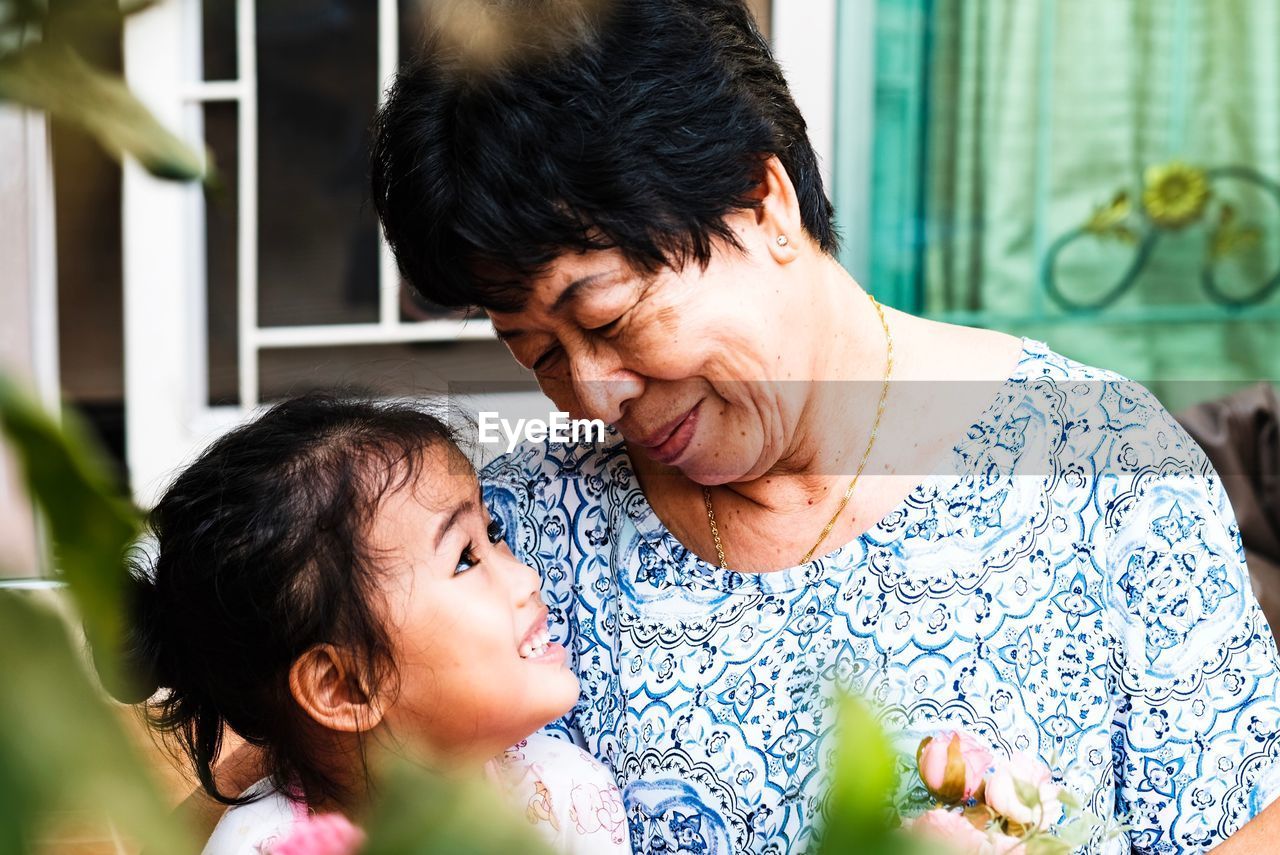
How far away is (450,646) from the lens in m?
1.43

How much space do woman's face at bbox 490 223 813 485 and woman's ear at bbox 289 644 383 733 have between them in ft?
1.28

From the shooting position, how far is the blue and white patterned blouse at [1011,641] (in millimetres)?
1396

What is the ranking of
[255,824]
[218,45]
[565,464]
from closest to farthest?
[255,824] → [565,464] → [218,45]

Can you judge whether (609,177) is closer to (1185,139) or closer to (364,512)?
(364,512)

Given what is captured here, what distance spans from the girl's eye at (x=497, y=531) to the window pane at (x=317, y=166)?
8.26ft

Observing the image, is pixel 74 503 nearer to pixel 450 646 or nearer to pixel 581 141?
pixel 581 141

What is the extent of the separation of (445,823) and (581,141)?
112 centimetres

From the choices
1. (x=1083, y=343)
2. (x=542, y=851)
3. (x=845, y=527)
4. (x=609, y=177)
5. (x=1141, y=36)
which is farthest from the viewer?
(x=1083, y=343)

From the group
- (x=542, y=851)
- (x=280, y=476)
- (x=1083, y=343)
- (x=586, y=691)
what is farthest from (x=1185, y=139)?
(x=542, y=851)

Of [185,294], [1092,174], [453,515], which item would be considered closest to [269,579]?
[453,515]

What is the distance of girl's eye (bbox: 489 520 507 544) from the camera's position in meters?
1.63

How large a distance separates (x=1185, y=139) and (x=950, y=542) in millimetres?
2351

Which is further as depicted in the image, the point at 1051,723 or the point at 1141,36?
the point at 1141,36

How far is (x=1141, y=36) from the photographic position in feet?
10.8
